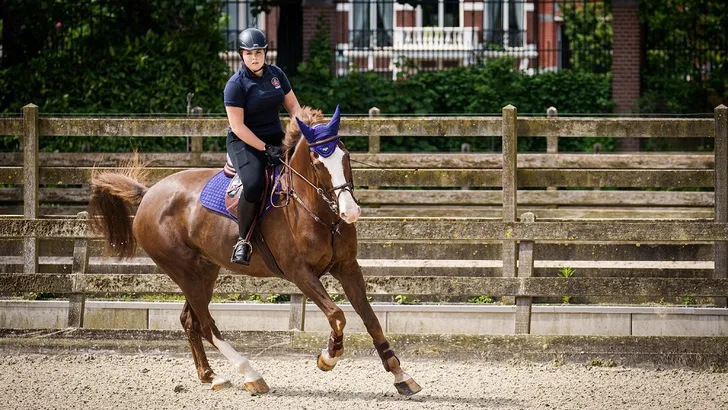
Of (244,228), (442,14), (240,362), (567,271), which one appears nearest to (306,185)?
(244,228)

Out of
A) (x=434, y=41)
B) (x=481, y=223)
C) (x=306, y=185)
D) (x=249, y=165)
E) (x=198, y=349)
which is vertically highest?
(x=434, y=41)

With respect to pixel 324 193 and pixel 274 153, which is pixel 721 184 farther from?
pixel 274 153

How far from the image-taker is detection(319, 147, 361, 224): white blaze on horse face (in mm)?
6934

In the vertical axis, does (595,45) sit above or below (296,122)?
above

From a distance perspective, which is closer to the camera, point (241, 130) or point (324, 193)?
point (324, 193)

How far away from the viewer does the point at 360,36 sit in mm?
22016

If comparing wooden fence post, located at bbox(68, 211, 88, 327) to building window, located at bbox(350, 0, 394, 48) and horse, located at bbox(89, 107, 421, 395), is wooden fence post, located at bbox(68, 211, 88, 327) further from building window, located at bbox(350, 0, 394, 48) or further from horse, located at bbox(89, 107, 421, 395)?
building window, located at bbox(350, 0, 394, 48)

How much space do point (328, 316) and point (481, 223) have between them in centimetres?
212

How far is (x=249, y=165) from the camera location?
7727 mm

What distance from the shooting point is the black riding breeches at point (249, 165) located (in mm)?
7645

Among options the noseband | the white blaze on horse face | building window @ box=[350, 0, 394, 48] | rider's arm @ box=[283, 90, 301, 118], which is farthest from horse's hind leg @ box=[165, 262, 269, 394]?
building window @ box=[350, 0, 394, 48]

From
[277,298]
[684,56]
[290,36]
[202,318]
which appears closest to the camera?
[202,318]

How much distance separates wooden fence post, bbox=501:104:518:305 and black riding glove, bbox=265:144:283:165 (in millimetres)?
2504

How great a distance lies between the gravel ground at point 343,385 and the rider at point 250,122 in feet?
3.50
